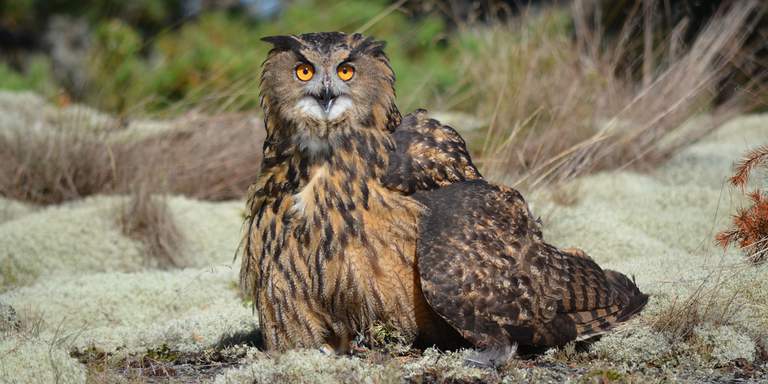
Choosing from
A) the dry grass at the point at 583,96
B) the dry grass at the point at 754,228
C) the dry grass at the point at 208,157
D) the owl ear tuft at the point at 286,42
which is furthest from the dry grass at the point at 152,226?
the dry grass at the point at 754,228

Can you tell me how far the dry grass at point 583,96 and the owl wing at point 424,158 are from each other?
6.50 ft

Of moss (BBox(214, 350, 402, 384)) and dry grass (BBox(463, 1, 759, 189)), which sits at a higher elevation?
dry grass (BBox(463, 1, 759, 189))

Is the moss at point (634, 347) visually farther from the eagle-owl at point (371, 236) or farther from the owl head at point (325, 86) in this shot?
the owl head at point (325, 86)

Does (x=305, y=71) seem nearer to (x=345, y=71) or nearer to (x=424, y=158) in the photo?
(x=345, y=71)

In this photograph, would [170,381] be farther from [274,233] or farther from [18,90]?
[18,90]

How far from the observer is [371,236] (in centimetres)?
372

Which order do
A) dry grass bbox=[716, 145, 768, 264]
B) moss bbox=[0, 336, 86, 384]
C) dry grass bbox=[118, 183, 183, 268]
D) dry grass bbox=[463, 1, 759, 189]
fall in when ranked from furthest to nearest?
1. dry grass bbox=[463, 1, 759, 189]
2. dry grass bbox=[118, 183, 183, 268]
3. dry grass bbox=[716, 145, 768, 264]
4. moss bbox=[0, 336, 86, 384]

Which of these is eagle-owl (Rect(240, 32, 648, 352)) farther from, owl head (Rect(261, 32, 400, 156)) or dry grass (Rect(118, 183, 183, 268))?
dry grass (Rect(118, 183, 183, 268))

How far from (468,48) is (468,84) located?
352 millimetres

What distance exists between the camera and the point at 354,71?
3.74 meters

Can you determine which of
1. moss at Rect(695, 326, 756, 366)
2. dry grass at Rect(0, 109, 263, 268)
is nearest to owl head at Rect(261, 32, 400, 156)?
moss at Rect(695, 326, 756, 366)

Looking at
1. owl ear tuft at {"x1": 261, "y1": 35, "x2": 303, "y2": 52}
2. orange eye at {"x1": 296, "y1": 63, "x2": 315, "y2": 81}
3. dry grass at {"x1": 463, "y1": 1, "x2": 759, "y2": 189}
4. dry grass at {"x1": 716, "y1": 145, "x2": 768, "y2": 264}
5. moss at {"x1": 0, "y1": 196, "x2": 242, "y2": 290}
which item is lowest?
moss at {"x1": 0, "y1": 196, "x2": 242, "y2": 290}

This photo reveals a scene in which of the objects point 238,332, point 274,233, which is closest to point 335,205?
point 274,233

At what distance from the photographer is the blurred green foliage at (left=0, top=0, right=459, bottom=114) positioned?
7.40 m
